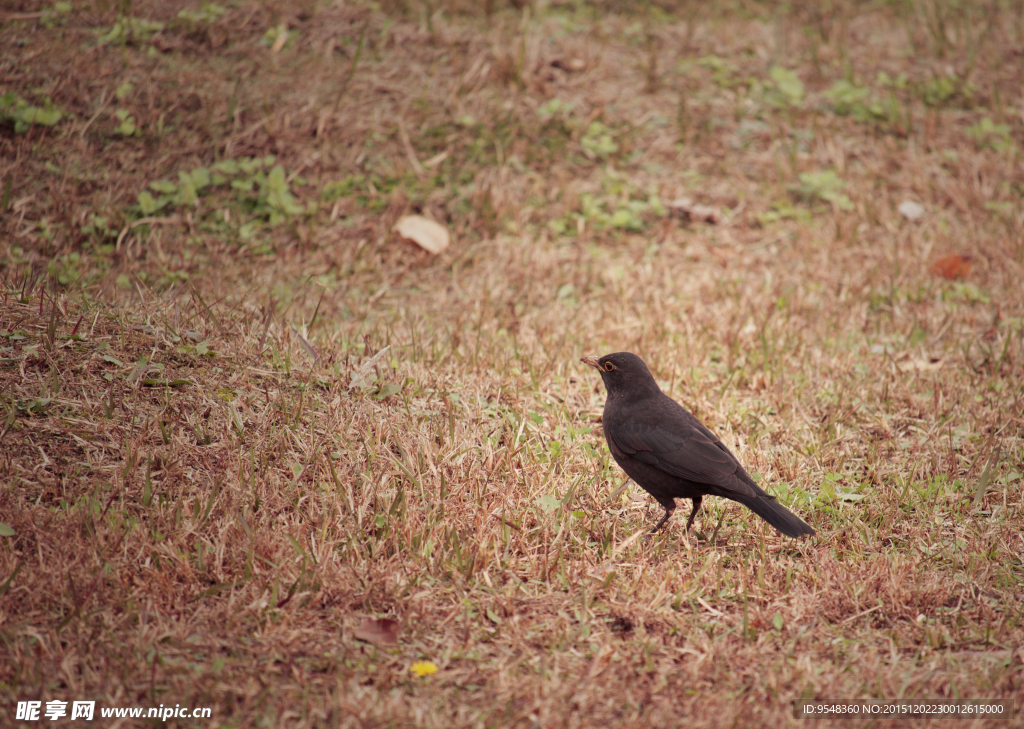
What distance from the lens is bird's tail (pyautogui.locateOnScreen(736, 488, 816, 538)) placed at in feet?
11.7

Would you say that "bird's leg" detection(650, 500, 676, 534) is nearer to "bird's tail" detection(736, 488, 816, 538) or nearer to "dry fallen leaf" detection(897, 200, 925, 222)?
"bird's tail" detection(736, 488, 816, 538)

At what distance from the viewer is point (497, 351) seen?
530 centimetres

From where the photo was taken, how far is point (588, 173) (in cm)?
746

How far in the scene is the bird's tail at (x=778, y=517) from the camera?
3.57 metres

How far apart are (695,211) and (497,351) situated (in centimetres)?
284

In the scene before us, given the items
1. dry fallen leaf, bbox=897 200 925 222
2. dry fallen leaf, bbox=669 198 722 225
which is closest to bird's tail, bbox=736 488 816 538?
dry fallen leaf, bbox=669 198 722 225

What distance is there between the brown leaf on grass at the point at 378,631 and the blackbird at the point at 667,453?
1440 mm

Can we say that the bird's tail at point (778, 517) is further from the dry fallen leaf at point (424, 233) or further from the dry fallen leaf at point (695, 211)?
the dry fallen leaf at point (695, 211)

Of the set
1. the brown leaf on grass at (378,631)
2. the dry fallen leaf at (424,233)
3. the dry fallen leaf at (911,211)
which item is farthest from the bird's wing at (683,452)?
the dry fallen leaf at (911,211)

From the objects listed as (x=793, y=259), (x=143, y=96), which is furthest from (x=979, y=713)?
(x=143, y=96)

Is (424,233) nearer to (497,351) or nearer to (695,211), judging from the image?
(497,351)

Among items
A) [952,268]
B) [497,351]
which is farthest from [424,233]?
[952,268]

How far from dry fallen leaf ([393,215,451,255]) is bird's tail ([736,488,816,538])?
3.74 metres

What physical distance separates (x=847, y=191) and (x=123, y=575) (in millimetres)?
6673
